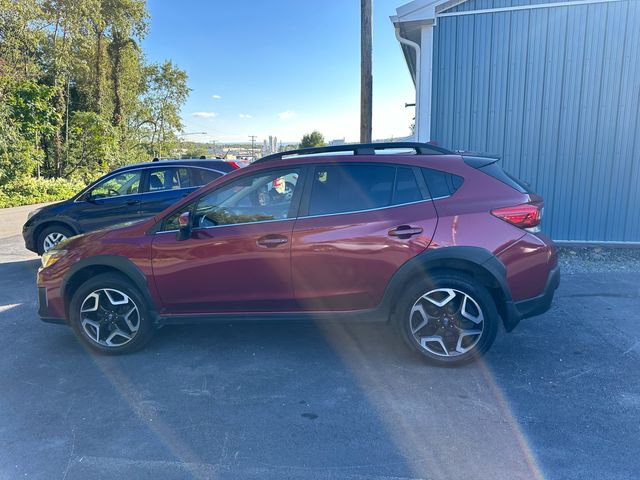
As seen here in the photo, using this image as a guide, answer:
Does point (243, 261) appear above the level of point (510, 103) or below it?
below

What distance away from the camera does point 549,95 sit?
7.44 m

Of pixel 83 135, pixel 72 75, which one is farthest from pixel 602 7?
pixel 72 75

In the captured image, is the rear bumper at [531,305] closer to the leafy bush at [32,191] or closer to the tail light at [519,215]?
the tail light at [519,215]

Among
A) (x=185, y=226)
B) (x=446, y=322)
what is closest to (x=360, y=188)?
(x=446, y=322)

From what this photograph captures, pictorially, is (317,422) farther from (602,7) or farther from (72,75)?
(72,75)

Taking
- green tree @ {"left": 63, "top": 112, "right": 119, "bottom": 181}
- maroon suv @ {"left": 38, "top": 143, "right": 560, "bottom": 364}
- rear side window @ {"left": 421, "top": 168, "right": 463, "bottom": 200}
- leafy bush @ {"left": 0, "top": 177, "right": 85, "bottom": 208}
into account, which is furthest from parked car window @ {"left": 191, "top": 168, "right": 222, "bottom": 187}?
green tree @ {"left": 63, "top": 112, "right": 119, "bottom": 181}

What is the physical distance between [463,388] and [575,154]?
5841 mm

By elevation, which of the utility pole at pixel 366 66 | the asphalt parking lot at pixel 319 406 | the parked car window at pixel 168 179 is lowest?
the asphalt parking lot at pixel 319 406

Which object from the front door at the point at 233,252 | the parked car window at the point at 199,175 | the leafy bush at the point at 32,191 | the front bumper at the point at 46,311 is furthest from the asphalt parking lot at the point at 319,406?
the leafy bush at the point at 32,191

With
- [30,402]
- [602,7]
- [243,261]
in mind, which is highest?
[602,7]

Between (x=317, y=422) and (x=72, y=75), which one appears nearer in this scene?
(x=317, y=422)

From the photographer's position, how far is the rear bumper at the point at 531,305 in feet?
11.4

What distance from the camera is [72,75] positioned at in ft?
83.5

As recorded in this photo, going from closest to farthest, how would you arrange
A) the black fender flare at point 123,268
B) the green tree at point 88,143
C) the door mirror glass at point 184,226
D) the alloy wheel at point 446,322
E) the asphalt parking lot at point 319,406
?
the asphalt parking lot at point 319,406 < the alloy wheel at point 446,322 < the door mirror glass at point 184,226 < the black fender flare at point 123,268 < the green tree at point 88,143
